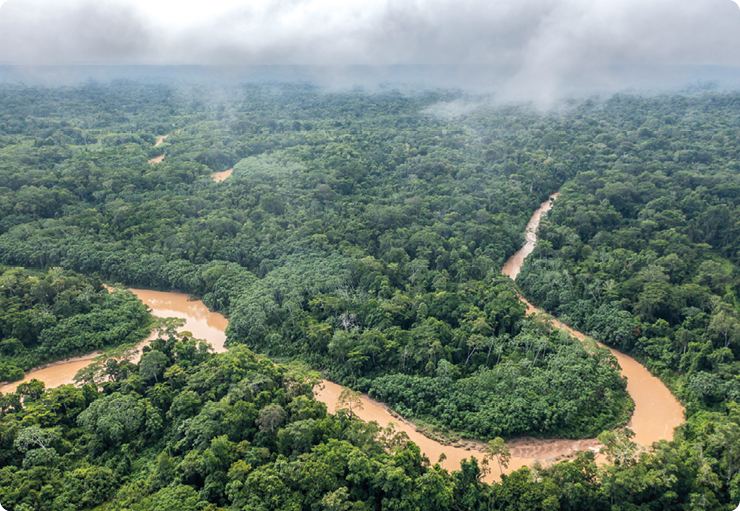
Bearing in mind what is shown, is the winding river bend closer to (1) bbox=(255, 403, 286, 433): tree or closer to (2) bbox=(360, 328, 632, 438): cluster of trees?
(2) bbox=(360, 328, 632, 438): cluster of trees

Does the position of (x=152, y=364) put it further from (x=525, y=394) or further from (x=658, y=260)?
(x=658, y=260)

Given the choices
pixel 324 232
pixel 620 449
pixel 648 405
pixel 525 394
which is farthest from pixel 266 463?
pixel 324 232

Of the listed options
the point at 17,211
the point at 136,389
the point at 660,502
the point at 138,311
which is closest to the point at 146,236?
the point at 138,311

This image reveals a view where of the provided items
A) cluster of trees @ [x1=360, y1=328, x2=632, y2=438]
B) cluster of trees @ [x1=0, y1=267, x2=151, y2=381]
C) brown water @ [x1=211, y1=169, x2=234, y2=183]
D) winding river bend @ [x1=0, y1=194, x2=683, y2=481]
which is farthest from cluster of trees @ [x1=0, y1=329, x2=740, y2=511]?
brown water @ [x1=211, y1=169, x2=234, y2=183]

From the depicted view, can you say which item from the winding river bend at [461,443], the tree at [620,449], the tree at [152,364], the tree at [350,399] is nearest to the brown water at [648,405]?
the winding river bend at [461,443]

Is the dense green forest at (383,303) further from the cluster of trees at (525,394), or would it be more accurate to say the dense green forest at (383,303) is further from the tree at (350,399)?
the tree at (350,399)

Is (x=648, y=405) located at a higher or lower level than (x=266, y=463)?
lower

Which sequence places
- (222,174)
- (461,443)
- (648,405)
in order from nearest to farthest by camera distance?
(461,443)
(648,405)
(222,174)

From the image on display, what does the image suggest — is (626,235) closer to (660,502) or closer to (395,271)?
(395,271)
